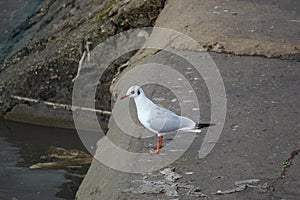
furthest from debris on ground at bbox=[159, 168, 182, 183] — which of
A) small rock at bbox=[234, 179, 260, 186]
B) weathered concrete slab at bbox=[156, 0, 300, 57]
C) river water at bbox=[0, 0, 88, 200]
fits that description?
river water at bbox=[0, 0, 88, 200]

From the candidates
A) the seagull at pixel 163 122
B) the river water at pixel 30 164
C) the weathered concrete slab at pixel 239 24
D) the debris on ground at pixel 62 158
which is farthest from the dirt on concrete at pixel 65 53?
the seagull at pixel 163 122

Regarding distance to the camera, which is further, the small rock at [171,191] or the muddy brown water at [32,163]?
the muddy brown water at [32,163]

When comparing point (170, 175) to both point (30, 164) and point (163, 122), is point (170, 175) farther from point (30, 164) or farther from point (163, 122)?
point (30, 164)

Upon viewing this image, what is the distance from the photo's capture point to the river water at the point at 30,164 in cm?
675

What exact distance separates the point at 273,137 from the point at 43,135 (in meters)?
3.90

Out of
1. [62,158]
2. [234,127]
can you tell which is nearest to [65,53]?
[62,158]

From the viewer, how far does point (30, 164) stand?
7391mm

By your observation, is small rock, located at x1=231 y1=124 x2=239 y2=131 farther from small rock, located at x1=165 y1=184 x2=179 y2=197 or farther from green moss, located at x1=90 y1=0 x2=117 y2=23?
green moss, located at x1=90 y1=0 x2=117 y2=23

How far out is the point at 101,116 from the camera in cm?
831

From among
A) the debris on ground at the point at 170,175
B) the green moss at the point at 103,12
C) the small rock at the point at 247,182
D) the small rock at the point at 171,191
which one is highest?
the small rock at the point at 171,191

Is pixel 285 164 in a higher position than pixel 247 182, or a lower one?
lower

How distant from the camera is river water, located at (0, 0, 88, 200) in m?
6.75

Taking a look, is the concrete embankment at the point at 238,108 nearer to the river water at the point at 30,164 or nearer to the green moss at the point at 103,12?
the green moss at the point at 103,12

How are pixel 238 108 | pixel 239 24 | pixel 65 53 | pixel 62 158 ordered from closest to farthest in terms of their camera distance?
pixel 238 108 < pixel 239 24 < pixel 62 158 < pixel 65 53
